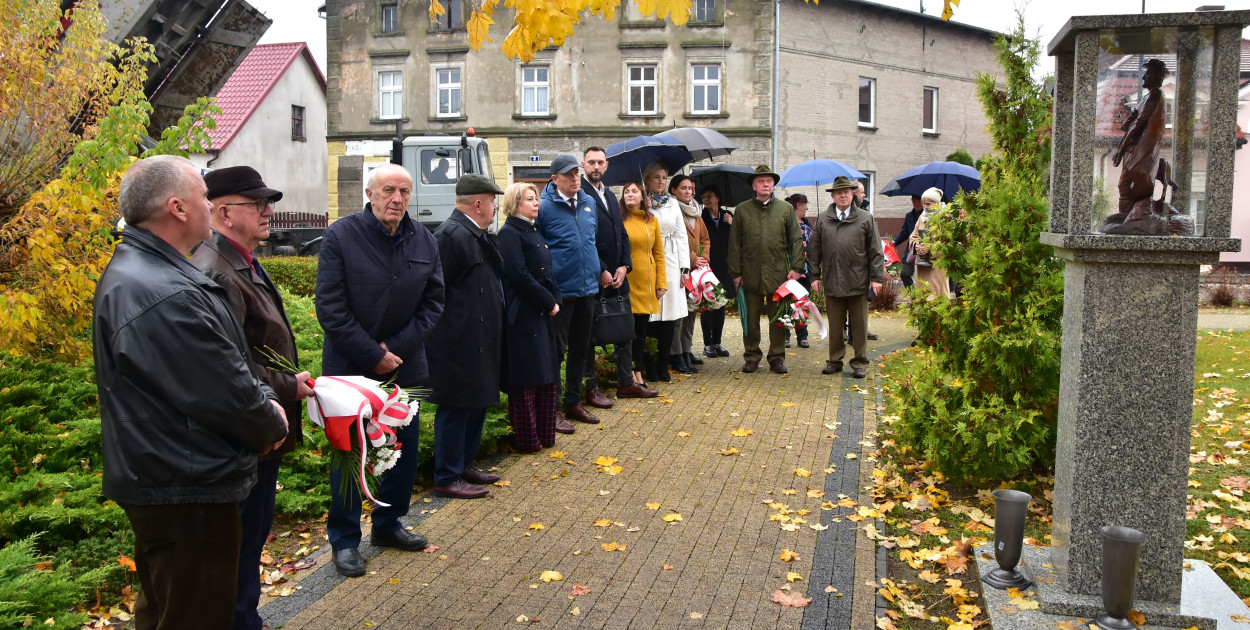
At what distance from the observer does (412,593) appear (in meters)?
4.55

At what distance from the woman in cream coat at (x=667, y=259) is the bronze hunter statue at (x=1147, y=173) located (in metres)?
5.73

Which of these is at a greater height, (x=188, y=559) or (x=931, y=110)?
(x=931, y=110)

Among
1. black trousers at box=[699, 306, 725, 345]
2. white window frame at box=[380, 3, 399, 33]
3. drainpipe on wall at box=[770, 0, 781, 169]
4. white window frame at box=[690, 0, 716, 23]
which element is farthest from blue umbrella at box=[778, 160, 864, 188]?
white window frame at box=[380, 3, 399, 33]

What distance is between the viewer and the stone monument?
13.1 ft

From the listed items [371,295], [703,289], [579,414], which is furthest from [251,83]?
[371,295]

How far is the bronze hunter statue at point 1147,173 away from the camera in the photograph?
13.6 feet

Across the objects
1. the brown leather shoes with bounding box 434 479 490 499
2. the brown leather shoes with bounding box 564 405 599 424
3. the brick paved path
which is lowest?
the brick paved path

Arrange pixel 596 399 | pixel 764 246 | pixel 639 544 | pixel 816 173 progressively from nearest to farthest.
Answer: pixel 639 544, pixel 596 399, pixel 764 246, pixel 816 173

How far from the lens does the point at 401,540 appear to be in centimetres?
513

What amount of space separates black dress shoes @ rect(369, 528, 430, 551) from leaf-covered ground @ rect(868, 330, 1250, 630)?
7.97ft

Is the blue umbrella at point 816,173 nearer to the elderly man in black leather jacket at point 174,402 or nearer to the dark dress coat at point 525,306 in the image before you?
the dark dress coat at point 525,306

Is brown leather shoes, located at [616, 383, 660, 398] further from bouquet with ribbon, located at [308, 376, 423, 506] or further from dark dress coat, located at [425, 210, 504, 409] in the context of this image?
bouquet with ribbon, located at [308, 376, 423, 506]

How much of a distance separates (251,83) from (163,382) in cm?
3303

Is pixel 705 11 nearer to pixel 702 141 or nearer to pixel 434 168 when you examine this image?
pixel 434 168
